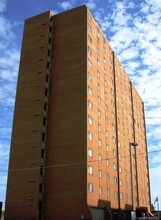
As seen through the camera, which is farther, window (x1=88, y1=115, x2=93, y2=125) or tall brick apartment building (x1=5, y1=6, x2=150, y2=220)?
window (x1=88, y1=115, x2=93, y2=125)

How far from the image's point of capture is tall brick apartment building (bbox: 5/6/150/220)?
55000 millimetres

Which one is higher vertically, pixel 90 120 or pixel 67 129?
pixel 90 120

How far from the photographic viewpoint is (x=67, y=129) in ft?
192

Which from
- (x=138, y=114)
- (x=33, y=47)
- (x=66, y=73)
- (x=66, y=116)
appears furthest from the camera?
(x=138, y=114)

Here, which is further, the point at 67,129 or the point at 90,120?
the point at 90,120

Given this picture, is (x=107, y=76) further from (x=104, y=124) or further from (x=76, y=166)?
(x=76, y=166)

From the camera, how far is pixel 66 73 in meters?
63.7

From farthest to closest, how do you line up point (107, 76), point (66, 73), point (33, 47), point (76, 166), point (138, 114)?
1. point (138, 114)
2. point (107, 76)
3. point (33, 47)
4. point (66, 73)
5. point (76, 166)

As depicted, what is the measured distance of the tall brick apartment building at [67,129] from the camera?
180 ft

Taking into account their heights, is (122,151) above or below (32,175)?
above

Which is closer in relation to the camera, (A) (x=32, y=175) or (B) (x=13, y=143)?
(A) (x=32, y=175)

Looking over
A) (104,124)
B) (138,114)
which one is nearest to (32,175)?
(104,124)

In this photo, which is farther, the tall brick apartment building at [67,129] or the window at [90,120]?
the window at [90,120]

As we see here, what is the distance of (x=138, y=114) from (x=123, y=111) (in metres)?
20.5
